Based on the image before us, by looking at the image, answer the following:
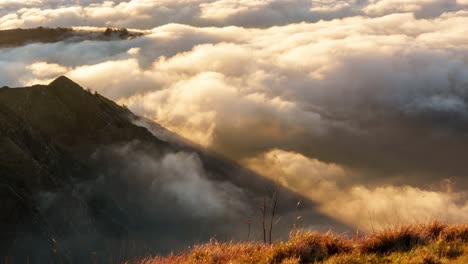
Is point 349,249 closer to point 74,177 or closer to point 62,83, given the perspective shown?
point 74,177

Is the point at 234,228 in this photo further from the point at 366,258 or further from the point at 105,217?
the point at 366,258

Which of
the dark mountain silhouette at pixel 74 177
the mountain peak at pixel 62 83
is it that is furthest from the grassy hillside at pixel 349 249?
the mountain peak at pixel 62 83

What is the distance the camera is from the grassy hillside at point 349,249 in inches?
368

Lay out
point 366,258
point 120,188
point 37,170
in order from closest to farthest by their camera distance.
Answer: point 366,258 < point 37,170 < point 120,188

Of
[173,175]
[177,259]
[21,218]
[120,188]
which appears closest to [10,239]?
[21,218]

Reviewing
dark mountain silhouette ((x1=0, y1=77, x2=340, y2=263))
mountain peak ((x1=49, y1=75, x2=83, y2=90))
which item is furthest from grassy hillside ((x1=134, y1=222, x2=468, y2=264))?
mountain peak ((x1=49, y1=75, x2=83, y2=90))

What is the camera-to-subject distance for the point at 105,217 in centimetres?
11944

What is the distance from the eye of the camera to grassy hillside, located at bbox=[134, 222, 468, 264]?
30.7ft

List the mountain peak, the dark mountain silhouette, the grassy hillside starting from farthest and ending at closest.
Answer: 1. the mountain peak
2. the dark mountain silhouette
3. the grassy hillside

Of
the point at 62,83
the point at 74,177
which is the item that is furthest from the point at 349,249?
the point at 62,83

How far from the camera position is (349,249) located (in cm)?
1006

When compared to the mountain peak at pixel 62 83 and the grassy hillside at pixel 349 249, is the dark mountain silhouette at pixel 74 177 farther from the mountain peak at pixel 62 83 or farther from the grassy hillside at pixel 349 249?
the grassy hillside at pixel 349 249

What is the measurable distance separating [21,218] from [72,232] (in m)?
18.5

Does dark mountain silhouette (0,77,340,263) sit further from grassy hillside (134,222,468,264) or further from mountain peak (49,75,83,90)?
grassy hillside (134,222,468,264)
